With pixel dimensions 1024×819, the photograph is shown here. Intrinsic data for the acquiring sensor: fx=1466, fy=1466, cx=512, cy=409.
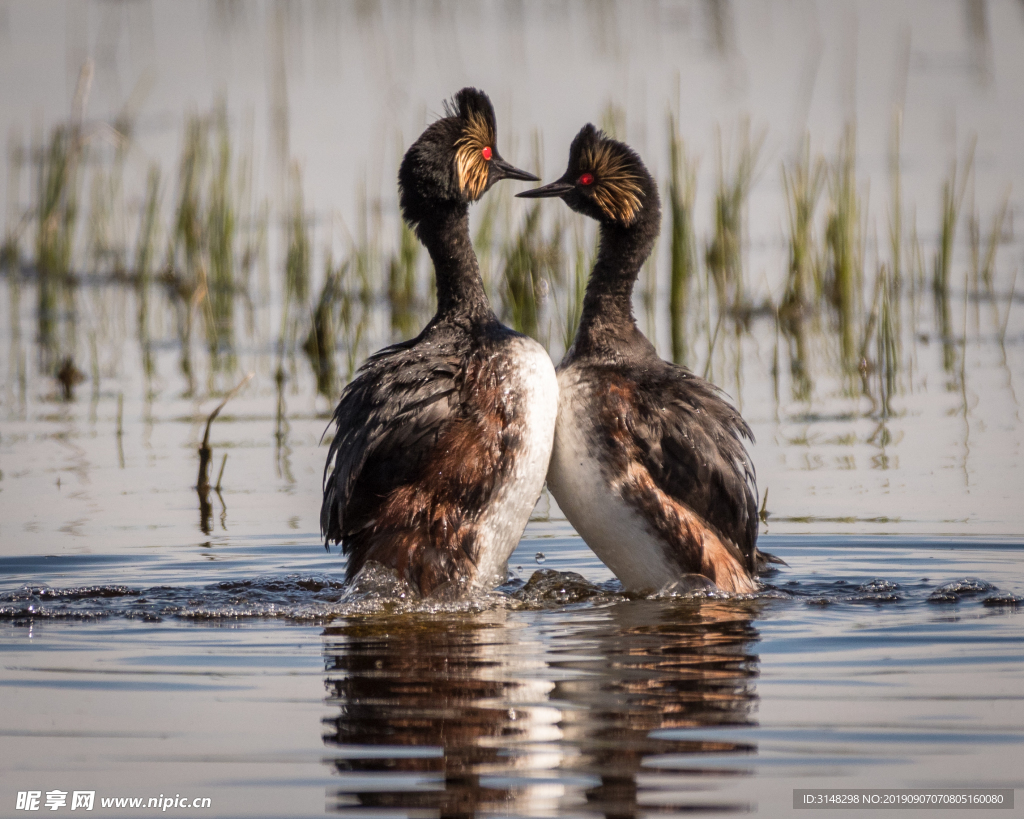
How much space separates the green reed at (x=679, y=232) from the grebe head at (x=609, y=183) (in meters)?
4.27

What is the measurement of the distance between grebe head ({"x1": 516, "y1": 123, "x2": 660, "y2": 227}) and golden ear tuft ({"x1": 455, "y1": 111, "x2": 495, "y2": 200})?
27cm

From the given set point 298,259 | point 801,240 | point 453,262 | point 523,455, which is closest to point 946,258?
point 801,240

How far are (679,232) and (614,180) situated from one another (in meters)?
4.76

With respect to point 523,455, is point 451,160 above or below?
above

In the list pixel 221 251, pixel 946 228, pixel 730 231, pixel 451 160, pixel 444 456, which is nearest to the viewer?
pixel 444 456

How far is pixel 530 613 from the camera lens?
6.01 metres

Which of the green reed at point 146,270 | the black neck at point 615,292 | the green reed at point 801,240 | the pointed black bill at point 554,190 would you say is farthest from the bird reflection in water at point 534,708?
the green reed at point 801,240

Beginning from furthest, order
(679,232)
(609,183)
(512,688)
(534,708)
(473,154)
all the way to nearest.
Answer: (679,232), (609,183), (473,154), (512,688), (534,708)

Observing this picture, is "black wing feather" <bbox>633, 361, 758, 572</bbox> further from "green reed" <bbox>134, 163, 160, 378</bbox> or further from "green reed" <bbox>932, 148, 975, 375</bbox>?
"green reed" <bbox>134, 163, 160, 378</bbox>

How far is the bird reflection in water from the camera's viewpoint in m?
3.95

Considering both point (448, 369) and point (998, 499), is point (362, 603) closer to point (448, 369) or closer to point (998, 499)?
point (448, 369)

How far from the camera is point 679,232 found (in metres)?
11.6

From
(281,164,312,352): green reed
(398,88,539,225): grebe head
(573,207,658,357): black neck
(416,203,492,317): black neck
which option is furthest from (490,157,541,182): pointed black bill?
(281,164,312,352): green reed

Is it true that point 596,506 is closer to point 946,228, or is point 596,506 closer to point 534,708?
point 534,708
